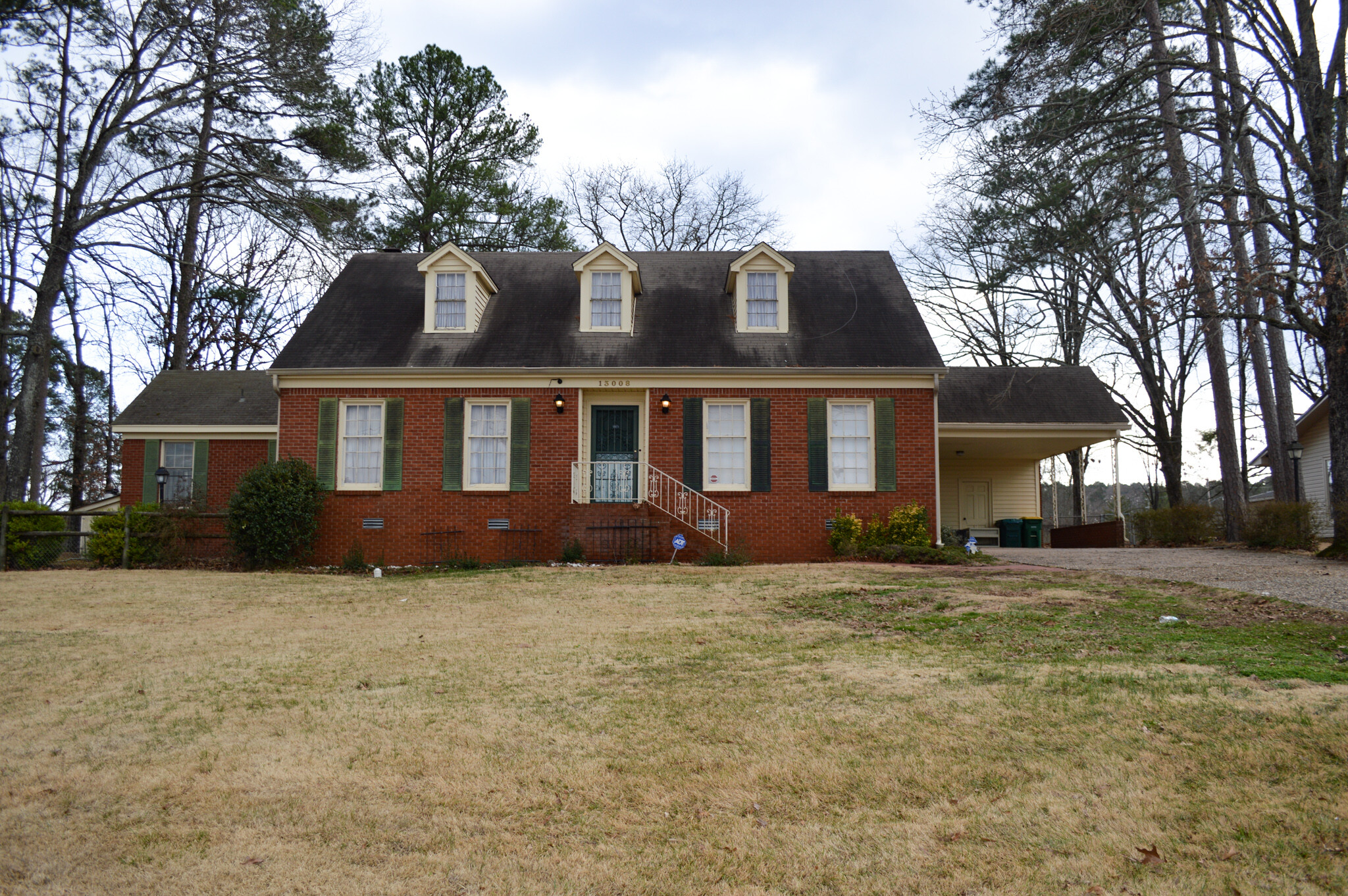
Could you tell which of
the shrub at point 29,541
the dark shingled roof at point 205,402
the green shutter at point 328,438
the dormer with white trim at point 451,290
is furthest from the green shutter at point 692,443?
the shrub at point 29,541

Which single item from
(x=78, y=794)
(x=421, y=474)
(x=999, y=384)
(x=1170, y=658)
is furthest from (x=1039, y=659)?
(x=999, y=384)

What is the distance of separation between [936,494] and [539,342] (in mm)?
7595

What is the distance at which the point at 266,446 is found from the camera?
19.8 meters

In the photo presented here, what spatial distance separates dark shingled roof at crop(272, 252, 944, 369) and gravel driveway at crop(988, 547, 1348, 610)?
4059 mm

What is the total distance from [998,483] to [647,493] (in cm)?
944

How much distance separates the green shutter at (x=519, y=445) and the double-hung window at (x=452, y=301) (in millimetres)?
2210

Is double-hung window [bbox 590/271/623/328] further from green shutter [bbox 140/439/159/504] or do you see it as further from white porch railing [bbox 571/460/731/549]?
green shutter [bbox 140/439/159/504]

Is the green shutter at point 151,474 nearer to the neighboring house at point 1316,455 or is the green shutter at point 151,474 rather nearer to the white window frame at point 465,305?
the white window frame at point 465,305

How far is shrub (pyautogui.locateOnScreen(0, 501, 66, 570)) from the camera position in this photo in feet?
49.2

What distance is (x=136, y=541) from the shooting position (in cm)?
1522

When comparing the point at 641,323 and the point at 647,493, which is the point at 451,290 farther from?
the point at 647,493

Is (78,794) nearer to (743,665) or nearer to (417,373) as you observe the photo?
(743,665)

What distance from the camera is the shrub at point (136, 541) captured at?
1516 centimetres

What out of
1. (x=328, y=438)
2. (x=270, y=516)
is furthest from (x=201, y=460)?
(x=270, y=516)
